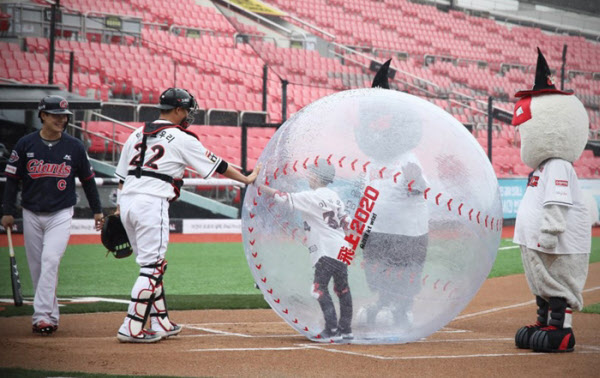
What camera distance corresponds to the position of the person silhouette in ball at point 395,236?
5.04 m

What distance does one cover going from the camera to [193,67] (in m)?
22.5

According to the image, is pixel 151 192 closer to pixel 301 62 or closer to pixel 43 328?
pixel 43 328

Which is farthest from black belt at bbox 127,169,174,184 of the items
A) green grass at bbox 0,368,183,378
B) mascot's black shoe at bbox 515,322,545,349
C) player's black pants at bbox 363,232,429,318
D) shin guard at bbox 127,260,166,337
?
mascot's black shoe at bbox 515,322,545,349

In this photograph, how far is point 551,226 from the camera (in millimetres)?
5465

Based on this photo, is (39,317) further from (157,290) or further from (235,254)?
(235,254)

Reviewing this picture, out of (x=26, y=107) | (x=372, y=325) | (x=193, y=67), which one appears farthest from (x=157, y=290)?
(x=193, y=67)

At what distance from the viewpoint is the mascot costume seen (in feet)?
18.1

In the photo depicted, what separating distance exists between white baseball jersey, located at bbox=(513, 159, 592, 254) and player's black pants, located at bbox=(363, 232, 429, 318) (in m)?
1.06

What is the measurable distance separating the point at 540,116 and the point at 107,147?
480 inches

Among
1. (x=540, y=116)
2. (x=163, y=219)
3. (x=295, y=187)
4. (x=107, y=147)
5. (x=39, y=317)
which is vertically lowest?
(x=107, y=147)

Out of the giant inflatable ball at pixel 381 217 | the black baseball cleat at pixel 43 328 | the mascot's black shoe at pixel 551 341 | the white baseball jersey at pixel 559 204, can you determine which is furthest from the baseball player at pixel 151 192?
the mascot's black shoe at pixel 551 341

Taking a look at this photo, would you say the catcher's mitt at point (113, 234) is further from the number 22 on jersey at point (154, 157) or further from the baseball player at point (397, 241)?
the baseball player at point (397, 241)

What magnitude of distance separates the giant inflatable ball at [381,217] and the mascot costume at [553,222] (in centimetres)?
34

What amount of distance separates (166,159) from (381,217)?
5.49 feet
